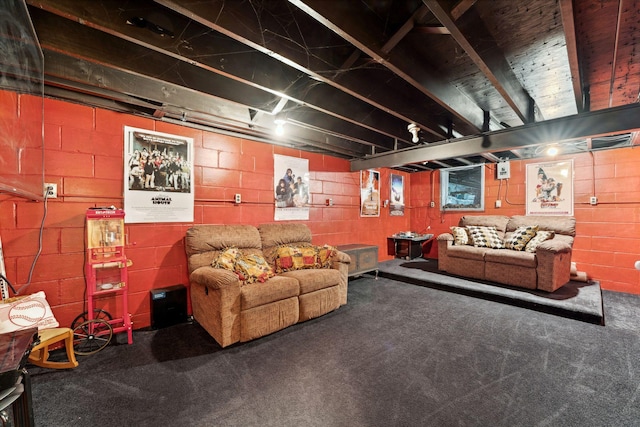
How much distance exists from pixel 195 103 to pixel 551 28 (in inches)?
112

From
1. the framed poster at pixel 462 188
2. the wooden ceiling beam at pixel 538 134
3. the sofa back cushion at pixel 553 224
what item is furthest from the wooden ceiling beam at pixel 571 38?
the framed poster at pixel 462 188

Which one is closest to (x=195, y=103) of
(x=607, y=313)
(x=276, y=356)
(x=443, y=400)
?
(x=276, y=356)

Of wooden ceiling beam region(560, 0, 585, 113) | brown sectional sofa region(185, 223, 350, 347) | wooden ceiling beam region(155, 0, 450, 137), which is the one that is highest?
wooden ceiling beam region(155, 0, 450, 137)

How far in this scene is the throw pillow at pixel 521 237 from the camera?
3.95m

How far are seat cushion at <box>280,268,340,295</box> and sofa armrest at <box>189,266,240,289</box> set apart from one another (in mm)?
699

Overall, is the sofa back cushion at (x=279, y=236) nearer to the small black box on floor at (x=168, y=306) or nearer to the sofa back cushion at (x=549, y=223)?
the small black box on floor at (x=168, y=306)

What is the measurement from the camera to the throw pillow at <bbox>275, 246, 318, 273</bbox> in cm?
→ 310

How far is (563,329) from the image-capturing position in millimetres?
2580

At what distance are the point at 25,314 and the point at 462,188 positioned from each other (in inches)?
259

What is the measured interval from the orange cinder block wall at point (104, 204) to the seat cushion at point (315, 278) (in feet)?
3.62

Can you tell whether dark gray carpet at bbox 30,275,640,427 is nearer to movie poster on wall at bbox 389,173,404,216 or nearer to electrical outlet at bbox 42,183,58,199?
electrical outlet at bbox 42,183,58,199

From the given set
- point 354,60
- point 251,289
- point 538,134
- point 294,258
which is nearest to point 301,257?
point 294,258

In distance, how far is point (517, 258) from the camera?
361 centimetres

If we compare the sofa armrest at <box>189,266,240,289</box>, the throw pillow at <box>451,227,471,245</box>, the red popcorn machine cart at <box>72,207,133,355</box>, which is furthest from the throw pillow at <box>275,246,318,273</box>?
the throw pillow at <box>451,227,471,245</box>
